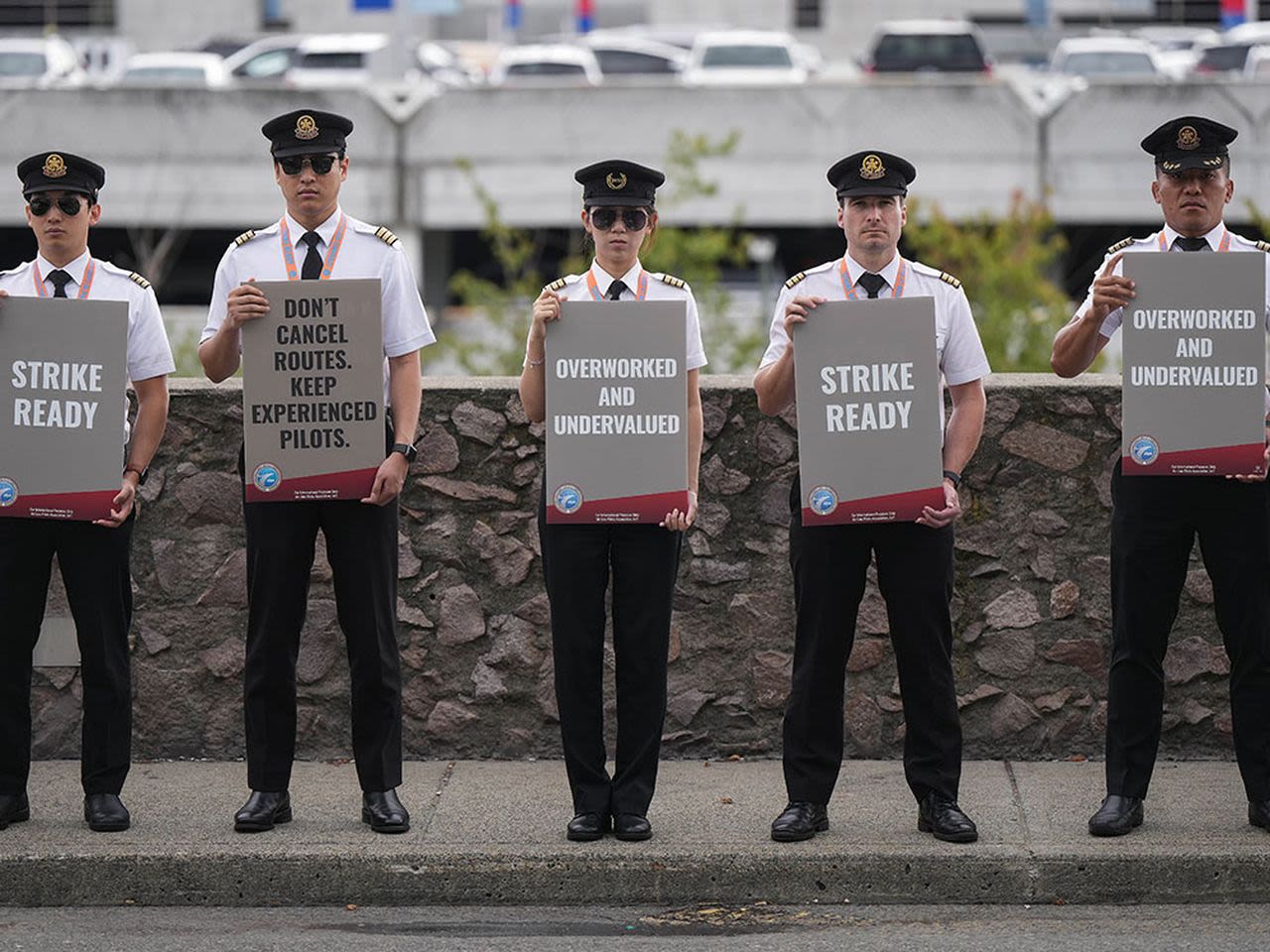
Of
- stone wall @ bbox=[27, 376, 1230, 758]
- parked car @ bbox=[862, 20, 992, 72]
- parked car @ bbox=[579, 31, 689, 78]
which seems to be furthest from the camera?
parked car @ bbox=[579, 31, 689, 78]

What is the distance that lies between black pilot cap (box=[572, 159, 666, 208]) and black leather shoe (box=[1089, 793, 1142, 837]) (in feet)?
8.03

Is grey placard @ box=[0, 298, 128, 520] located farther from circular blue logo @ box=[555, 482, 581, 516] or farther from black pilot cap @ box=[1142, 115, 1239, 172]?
black pilot cap @ box=[1142, 115, 1239, 172]

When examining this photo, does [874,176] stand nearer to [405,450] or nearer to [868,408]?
[868,408]

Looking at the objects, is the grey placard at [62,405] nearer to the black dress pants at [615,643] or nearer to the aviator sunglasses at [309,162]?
the aviator sunglasses at [309,162]

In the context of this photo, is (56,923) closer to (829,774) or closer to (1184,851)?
(829,774)

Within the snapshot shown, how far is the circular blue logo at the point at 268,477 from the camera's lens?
20.4ft

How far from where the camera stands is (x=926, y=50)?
3941cm

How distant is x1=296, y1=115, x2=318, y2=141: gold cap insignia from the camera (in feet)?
20.3

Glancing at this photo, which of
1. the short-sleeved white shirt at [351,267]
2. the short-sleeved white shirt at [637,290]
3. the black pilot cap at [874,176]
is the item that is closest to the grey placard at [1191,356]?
the black pilot cap at [874,176]

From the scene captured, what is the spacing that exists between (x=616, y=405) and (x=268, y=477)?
1.13 metres

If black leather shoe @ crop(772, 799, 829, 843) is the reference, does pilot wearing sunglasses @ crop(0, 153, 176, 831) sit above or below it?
above

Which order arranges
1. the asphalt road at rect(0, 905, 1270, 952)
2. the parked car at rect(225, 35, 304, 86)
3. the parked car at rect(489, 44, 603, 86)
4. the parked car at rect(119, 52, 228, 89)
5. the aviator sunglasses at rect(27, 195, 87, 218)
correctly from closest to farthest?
the asphalt road at rect(0, 905, 1270, 952)
the aviator sunglasses at rect(27, 195, 87, 218)
the parked car at rect(489, 44, 603, 86)
the parked car at rect(119, 52, 228, 89)
the parked car at rect(225, 35, 304, 86)

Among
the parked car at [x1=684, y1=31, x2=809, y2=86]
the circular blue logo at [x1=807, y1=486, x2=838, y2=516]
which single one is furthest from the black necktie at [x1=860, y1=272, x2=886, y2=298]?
the parked car at [x1=684, y1=31, x2=809, y2=86]

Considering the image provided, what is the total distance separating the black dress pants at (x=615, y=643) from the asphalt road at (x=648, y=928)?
47 centimetres
